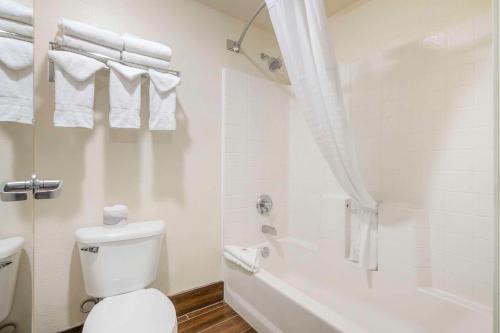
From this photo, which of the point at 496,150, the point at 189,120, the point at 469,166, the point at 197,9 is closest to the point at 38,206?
the point at 189,120

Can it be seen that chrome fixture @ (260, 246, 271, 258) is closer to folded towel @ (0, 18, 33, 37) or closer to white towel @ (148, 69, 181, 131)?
white towel @ (148, 69, 181, 131)

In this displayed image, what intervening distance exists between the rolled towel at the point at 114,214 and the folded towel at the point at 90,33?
0.89 metres

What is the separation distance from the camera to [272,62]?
2.12m

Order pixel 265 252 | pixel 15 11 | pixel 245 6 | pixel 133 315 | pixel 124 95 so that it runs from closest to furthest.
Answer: pixel 15 11 → pixel 133 315 → pixel 124 95 → pixel 245 6 → pixel 265 252

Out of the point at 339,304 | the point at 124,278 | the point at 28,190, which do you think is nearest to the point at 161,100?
the point at 28,190

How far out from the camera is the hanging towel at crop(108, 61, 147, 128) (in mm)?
1330

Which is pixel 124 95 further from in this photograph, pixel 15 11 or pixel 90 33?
pixel 15 11

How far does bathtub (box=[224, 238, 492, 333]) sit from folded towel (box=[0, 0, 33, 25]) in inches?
63.3

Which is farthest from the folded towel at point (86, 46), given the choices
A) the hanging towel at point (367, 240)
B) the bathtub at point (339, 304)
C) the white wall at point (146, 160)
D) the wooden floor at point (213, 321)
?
the hanging towel at point (367, 240)

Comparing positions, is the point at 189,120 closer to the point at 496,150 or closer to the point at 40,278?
the point at 40,278

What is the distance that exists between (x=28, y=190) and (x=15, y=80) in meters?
0.40

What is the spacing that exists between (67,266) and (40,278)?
120mm

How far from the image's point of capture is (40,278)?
4.25 ft

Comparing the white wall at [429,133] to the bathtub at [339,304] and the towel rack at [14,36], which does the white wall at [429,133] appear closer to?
the bathtub at [339,304]
